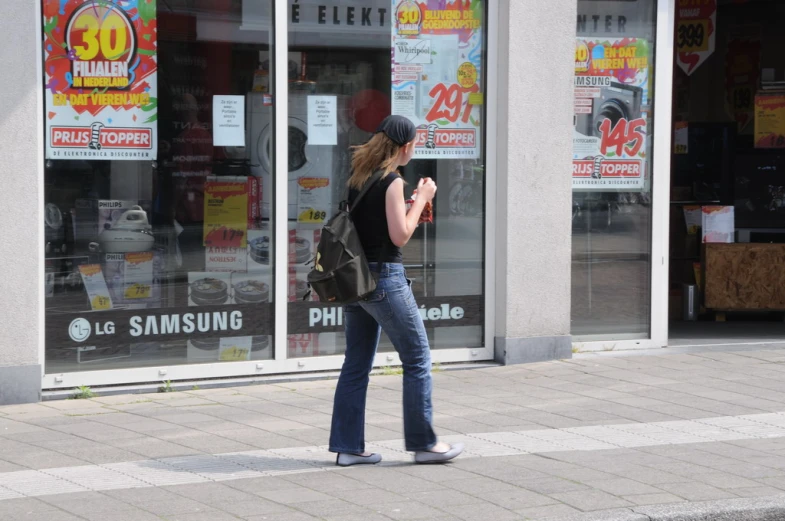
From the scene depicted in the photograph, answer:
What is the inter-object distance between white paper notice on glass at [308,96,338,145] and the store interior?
363 cm

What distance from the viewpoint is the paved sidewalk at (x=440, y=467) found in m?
5.08

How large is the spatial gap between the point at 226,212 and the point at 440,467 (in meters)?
3.16

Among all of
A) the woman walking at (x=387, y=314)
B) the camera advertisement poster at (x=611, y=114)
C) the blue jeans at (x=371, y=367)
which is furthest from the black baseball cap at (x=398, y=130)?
the camera advertisement poster at (x=611, y=114)

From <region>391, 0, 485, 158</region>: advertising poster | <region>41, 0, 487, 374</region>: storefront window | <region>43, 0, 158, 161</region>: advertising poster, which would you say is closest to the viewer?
<region>43, 0, 158, 161</region>: advertising poster

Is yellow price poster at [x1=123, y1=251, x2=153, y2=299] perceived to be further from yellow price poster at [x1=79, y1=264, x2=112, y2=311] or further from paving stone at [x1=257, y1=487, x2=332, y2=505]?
paving stone at [x1=257, y1=487, x2=332, y2=505]

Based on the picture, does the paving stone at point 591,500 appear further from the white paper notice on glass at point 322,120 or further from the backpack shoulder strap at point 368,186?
the white paper notice on glass at point 322,120

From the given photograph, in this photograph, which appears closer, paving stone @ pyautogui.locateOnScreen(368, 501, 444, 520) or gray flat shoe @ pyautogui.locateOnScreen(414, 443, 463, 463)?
paving stone @ pyautogui.locateOnScreen(368, 501, 444, 520)

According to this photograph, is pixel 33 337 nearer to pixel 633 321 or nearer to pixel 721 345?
A: pixel 633 321

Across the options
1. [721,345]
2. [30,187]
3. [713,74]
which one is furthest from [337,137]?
[713,74]

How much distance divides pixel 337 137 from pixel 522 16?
1708 millimetres

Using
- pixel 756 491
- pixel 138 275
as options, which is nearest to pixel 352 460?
pixel 756 491

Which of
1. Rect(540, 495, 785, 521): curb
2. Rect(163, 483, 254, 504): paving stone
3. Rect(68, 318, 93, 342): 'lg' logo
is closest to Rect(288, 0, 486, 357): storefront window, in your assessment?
Rect(68, 318, 93, 342): 'lg' logo

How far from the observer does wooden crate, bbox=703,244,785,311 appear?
1120 cm

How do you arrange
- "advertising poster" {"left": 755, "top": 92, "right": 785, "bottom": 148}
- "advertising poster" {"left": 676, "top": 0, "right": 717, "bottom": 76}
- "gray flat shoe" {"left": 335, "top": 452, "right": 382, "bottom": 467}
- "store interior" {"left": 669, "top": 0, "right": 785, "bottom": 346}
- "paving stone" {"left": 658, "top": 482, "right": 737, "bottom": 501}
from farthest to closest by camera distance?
"advertising poster" {"left": 676, "top": 0, "right": 717, "bottom": 76} → "advertising poster" {"left": 755, "top": 92, "right": 785, "bottom": 148} → "store interior" {"left": 669, "top": 0, "right": 785, "bottom": 346} → "gray flat shoe" {"left": 335, "top": 452, "right": 382, "bottom": 467} → "paving stone" {"left": 658, "top": 482, "right": 737, "bottom": 501}
